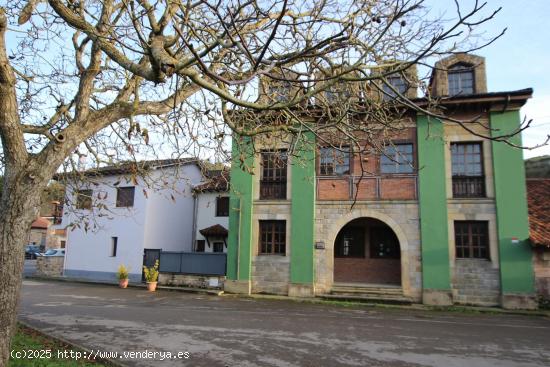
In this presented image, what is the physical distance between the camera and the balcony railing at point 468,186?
49.9 feet

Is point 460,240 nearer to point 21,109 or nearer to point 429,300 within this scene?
point 429,300

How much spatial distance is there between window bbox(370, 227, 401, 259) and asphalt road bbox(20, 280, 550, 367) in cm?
376

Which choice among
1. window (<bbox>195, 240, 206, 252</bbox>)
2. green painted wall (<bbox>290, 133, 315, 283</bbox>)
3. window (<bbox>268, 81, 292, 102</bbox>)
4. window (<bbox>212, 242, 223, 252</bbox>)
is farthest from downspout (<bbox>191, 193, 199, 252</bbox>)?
window (<bbox>268, 81, 292, 102</bbox>)

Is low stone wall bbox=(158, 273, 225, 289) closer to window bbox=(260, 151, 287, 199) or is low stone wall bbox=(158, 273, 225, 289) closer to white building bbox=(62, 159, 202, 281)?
white building bbox=(62, 159, 202, 281)

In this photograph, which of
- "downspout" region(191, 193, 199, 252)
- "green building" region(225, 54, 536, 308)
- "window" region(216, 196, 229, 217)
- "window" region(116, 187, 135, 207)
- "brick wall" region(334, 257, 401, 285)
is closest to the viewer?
"green building" region(225, 54, 536, 308)

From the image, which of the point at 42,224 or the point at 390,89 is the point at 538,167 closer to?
the point at 390,89

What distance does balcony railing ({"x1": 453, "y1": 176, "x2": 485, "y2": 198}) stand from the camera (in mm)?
15219

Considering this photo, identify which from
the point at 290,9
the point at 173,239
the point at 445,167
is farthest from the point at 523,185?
the point at 173,239

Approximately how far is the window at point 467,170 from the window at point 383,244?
3354 mm

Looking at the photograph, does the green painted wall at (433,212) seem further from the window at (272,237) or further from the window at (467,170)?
→ the window at (272,237)

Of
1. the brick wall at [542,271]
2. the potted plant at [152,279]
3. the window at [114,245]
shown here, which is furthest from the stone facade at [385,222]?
the window at [114,245]

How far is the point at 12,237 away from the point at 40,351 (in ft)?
9.18

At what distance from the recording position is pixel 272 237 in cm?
1720

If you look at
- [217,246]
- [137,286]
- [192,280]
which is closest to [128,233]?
[137,286]
